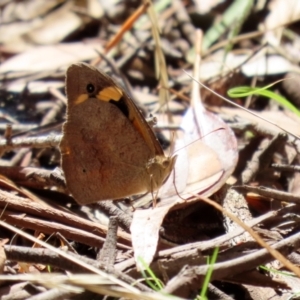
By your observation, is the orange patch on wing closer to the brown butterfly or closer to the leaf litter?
the brown butterfly

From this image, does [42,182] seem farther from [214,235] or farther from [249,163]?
[249,163]

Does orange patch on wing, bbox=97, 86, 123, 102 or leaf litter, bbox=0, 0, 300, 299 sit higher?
orange patch on wing, bbox=97, 86, 123, 102

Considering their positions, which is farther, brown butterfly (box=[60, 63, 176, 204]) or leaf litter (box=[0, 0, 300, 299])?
brown butterfly (box=[60, 63, 176, 204])

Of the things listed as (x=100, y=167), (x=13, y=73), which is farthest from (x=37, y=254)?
(x=13, y=73)

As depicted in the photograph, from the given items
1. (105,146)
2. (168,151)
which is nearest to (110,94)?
(105,146)

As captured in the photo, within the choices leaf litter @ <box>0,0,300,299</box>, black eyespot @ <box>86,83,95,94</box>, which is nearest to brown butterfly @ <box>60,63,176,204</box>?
black eyespot @ <box>86,83,95,94</box>

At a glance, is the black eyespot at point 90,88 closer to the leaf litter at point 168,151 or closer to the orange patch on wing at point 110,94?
the orange patch on wing at point 110,94

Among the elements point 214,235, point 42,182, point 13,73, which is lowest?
point 214,235

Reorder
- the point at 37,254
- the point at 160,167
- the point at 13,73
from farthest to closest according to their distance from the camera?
the point at 13,73, the point at 160,167, the point at 37,254

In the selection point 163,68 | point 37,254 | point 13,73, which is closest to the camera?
point 37,254
